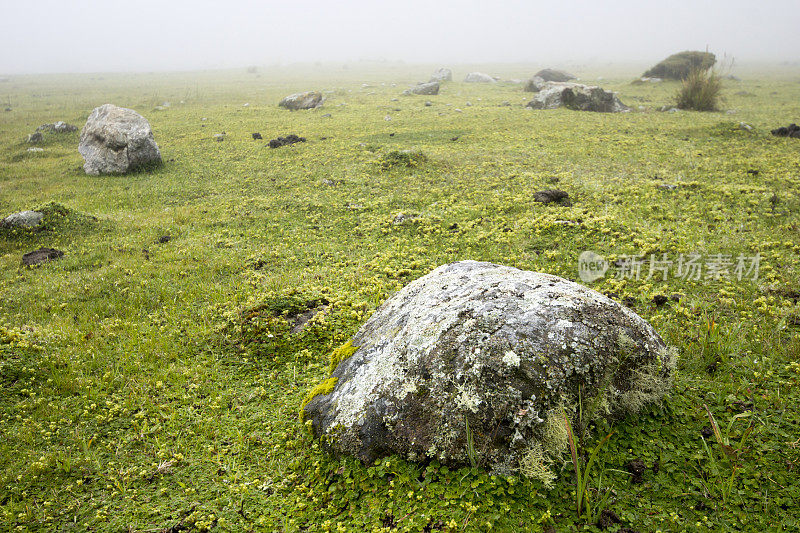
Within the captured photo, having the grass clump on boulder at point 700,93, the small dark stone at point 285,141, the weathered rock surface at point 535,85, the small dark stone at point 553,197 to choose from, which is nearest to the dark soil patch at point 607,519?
the small dark stone at point 553,197

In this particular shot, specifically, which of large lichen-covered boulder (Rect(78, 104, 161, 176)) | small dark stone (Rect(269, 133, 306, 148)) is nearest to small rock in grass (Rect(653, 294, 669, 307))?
small dark stone (Rect(269, 133, 306, 148))

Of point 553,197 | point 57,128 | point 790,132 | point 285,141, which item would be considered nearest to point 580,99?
point 790,132

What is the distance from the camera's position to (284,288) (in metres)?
11.2

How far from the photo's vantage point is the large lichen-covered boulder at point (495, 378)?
5113 mm

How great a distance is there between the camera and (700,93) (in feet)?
96.8


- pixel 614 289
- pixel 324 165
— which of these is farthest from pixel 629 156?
pixel 324 165

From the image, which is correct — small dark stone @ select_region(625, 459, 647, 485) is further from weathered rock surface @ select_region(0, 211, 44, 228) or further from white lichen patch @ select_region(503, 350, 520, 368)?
weathered rock surface @ select_region(0, 211, 44, 228)

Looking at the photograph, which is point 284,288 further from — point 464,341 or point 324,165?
point 324,165

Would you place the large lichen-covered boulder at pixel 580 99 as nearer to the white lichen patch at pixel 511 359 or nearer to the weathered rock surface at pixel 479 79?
the weathered rock surface at pixel 479 79

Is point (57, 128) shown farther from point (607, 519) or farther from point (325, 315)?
point (607, 519)

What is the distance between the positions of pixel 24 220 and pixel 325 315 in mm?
12826

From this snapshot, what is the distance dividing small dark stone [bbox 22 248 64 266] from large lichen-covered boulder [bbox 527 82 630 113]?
32.9m

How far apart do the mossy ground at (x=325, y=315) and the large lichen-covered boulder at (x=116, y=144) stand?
1200 millimetres

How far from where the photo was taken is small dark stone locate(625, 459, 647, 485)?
4.96 metres
